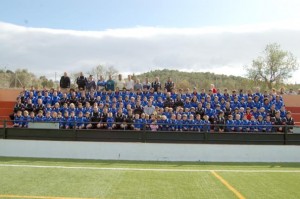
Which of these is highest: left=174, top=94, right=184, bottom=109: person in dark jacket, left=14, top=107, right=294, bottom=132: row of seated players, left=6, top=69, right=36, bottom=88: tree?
left=6, top=69, right=36, bottom=88: tree

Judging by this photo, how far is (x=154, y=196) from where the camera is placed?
26.0 feet

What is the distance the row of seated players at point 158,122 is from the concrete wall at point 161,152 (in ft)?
2.87

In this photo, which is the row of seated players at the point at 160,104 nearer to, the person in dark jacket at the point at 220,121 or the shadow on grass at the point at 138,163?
the person in dark jacket at the point at 220,121

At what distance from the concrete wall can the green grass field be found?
2.85 feet

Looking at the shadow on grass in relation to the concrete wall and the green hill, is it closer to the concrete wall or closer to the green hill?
the concrete wall

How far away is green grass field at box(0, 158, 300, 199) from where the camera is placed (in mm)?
8148

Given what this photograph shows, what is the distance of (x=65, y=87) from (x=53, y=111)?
445 cm

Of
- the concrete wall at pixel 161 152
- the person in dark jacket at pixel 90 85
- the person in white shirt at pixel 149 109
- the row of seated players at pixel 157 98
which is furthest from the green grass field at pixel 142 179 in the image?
the person in dark jacket at pixel 90 85

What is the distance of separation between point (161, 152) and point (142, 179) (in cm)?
457

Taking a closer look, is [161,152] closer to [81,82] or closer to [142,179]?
[142,179]

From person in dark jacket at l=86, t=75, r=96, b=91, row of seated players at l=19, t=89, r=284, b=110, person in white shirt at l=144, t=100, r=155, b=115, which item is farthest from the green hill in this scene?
person in white shirt at l=144, t=100, r=155, b=115

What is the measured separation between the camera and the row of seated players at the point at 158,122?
49.8ft

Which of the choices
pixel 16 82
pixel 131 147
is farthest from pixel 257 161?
pixel 16 82

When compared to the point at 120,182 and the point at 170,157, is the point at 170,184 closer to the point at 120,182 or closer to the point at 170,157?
the point at 120,182
